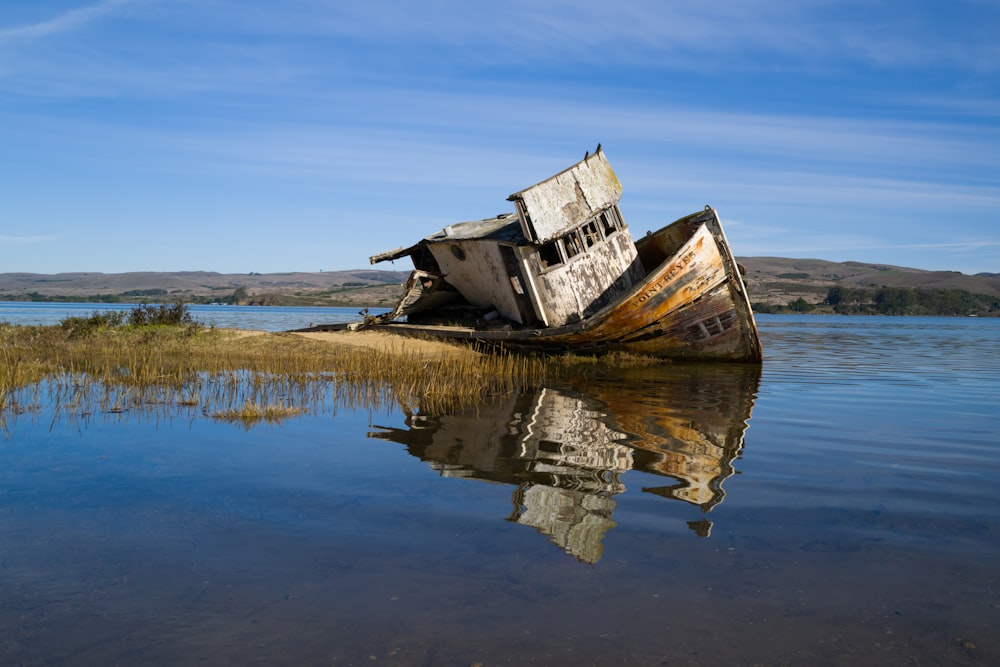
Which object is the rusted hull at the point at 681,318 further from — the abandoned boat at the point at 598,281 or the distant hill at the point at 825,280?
the distant hill at the point at 825,280

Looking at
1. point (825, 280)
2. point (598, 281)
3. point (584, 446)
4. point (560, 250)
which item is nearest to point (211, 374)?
point (584, 446)

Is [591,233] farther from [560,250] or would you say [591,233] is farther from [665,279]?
[665,279]

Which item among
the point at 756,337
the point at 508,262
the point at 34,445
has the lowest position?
the point at 34,445

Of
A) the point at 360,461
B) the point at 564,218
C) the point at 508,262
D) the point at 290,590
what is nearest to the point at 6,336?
the point at 508,262

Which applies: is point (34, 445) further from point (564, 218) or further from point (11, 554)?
point (564, 218)

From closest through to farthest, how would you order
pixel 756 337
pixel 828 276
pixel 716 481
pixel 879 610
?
pixel 879 610 → pixel 716 481 → pixel 756 337 → pixel 828 276

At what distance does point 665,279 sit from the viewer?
49.9ft

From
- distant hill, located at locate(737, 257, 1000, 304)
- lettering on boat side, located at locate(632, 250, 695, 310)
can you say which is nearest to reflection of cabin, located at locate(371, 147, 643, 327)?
lettering on boat side, located at locate(632, 250, 695, 310)

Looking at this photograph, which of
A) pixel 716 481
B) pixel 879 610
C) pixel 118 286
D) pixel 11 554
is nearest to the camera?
pixel 879 610

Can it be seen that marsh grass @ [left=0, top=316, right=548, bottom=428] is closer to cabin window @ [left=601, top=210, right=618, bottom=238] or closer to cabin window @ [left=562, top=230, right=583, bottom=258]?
cabin window @ [left=562, top=230, right=583, bottom=258]

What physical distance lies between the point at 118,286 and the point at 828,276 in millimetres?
106092

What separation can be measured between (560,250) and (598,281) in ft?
3.76

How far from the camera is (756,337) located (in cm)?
1656

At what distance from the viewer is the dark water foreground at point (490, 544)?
326cm
